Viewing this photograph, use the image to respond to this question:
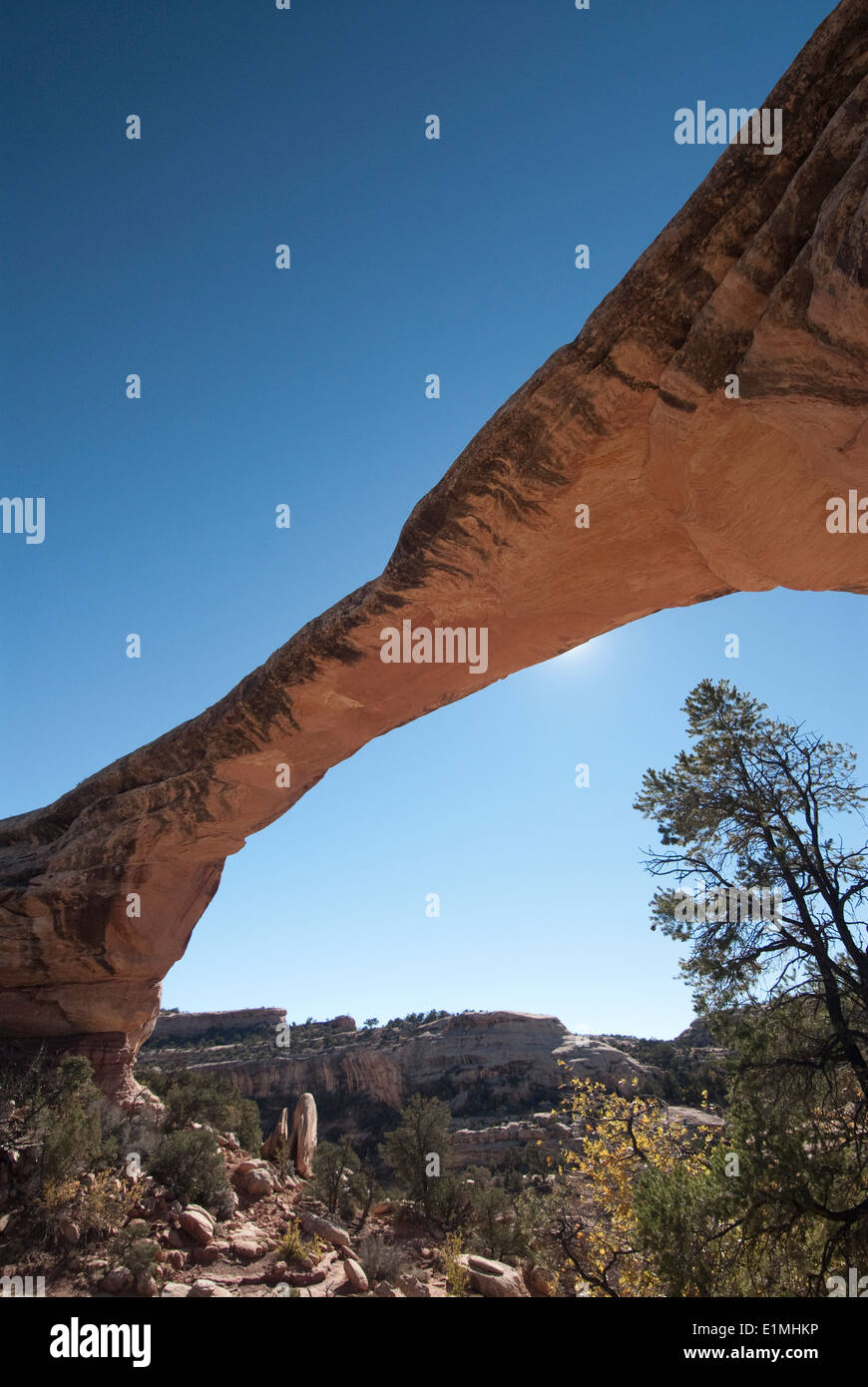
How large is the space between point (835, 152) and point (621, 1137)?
12.4m

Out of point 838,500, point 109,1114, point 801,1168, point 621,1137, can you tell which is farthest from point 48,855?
point 838,500

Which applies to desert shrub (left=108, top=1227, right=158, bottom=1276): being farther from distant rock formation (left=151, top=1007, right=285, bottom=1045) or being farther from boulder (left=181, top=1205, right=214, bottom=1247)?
distant rock formation (left=151, top=1007, right=285, bottom=1045)

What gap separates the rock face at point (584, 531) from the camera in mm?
4062

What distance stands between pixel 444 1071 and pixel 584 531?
37325 mm

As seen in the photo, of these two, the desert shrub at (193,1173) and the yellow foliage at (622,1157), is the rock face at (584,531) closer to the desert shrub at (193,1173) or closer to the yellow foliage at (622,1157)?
the desert shrub at (193,1173)

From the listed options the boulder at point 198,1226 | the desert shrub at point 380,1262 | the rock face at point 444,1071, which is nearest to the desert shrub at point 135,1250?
the boulder at point 198,1226

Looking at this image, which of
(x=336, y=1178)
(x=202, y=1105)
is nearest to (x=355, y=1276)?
(x=336, y=1178)

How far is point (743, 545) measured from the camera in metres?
5.90

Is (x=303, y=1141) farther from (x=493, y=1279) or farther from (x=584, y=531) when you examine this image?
(x=584, y=531)

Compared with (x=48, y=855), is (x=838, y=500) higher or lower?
higher

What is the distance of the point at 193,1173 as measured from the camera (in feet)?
38.6

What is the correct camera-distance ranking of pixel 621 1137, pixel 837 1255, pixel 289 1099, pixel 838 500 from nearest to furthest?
pixel 838 500 → pixel 837 1255 → pixel 621 1137 → pixel 289 1099

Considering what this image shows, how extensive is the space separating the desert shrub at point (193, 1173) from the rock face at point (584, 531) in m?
1.98
